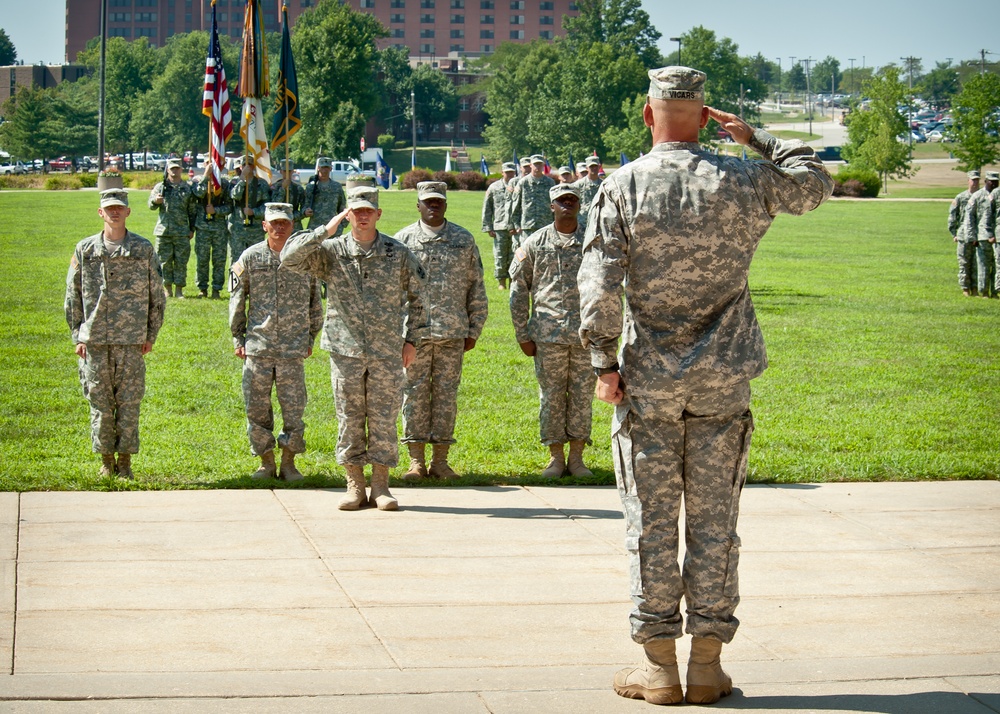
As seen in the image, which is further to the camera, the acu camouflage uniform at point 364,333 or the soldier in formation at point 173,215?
the soldier in formation at point 173,215

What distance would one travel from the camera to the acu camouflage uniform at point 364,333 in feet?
28.6

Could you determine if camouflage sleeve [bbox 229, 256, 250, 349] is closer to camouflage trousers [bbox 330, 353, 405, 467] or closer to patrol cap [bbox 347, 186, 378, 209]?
camouflage trousers [bbox 330, 353, 405, 467]

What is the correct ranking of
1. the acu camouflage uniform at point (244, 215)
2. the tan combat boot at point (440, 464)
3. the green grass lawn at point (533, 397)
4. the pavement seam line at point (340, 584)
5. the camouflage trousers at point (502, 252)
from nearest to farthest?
the pavement seam line at point (340, 584), the tan combat boot at point (440, 464), the green grass lawn at point (533, 397), the acu camouflage uniform at point (244, 215), the camouflage trousers at point (502, 252)

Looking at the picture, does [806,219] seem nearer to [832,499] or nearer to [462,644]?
[832,499]

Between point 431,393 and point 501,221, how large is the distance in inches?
533

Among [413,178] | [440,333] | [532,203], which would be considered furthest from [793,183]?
[413,178]

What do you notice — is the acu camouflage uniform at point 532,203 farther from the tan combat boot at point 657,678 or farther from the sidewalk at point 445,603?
the tan combat boot at point 657,678

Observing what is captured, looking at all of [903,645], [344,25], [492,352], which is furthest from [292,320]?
[344,25]

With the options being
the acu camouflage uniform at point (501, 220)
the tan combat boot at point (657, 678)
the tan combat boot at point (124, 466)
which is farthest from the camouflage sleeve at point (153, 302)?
the acu camouflage uniform at point (501, 220)

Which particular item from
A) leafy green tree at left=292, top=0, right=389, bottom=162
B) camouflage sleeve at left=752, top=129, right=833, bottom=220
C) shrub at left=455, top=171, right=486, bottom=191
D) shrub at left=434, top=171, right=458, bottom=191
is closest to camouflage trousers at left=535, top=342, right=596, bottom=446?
camouflage sleeve at left=752, top=129, right=833, bottom=220

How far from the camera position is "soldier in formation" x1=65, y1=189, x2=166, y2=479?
377 inches

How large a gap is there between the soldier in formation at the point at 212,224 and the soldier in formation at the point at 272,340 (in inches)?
447

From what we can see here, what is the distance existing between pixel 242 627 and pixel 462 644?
1080 mm

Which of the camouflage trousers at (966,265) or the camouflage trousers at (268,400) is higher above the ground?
the camouflage trousers at (966,265)
